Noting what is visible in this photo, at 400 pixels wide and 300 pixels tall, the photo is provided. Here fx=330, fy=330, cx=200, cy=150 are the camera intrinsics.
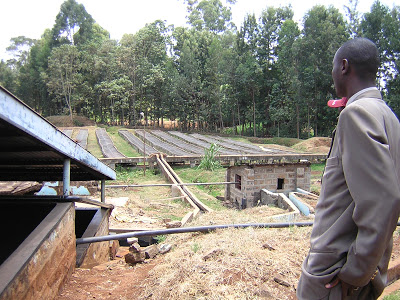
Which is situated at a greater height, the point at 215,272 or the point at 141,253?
the point at 215,272

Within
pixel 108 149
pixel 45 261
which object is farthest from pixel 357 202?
pixel 108 149

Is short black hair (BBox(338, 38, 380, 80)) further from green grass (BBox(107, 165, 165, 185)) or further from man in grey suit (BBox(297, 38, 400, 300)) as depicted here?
green grass (BBox(107, 165, 165, 185))

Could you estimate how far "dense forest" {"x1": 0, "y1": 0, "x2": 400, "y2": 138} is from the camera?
26.2 metres

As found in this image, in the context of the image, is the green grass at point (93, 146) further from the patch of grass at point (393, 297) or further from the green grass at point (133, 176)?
the patch of grass at point (393, 297)

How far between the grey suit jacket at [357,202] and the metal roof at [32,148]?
6.79 feet

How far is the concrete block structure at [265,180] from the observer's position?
10266 millimetres

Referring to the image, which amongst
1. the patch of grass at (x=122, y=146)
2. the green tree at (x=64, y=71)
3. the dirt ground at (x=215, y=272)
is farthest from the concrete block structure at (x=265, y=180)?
the green tree at (x=64, y=71)

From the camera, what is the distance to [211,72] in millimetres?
34188

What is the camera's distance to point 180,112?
3631 cm

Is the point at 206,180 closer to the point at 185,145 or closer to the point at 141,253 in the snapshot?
the point at 185,145

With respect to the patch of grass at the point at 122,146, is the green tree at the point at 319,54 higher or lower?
higher

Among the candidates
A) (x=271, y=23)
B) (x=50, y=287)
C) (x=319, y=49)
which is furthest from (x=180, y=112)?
(x=50, y=287)

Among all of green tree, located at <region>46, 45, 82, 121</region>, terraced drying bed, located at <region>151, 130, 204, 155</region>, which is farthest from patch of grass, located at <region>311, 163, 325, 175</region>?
green tree, located at <region>46, 45, 82, 121</region>

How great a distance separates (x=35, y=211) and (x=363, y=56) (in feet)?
12.4
